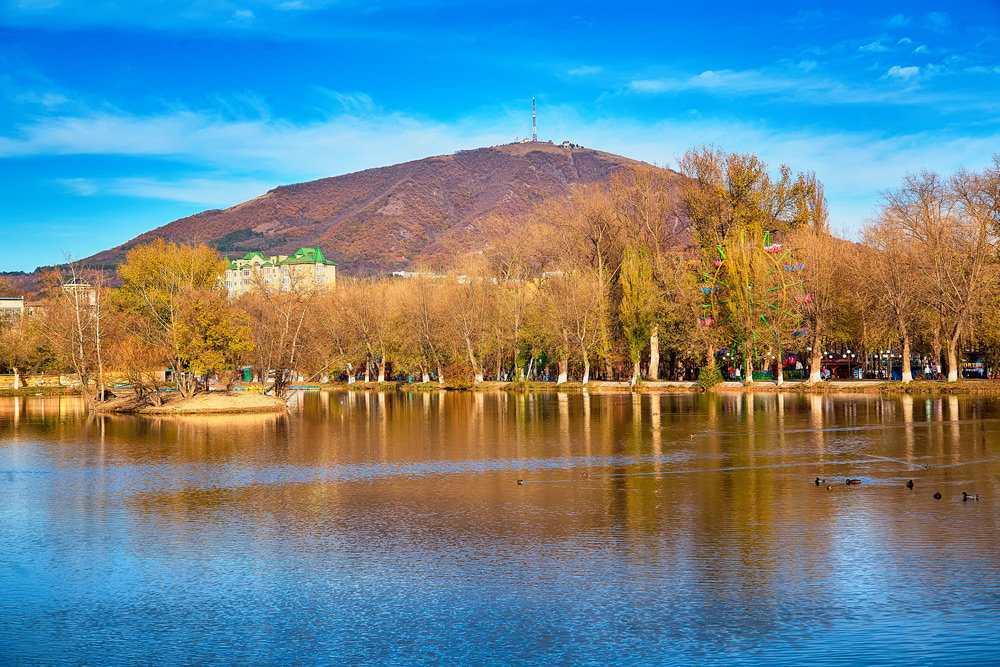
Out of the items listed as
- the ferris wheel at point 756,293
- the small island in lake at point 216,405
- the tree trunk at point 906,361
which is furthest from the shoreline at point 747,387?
the small island in lake at point 216,405

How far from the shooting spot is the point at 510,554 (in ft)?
46.9

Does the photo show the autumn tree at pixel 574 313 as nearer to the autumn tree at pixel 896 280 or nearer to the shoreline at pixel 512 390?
the shoreline at pixel 512 390

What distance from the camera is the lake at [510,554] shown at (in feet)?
34.1

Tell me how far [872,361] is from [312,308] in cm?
5560

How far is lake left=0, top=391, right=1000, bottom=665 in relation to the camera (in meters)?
10.4

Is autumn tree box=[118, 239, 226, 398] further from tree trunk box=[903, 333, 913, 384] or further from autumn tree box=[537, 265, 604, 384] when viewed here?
tree trunk box=[903, 333, 913, 384]

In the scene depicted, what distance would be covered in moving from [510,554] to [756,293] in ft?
178

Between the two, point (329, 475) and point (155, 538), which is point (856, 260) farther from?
point (155, 538)

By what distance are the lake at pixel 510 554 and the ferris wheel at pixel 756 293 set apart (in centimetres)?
3476

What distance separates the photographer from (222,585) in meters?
12.9

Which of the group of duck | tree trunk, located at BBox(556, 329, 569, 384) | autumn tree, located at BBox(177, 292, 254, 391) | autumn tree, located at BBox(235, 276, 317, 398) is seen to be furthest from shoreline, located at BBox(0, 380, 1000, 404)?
the group of duck

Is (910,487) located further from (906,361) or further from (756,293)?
(756,293)

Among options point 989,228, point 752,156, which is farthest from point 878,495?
point 752,156

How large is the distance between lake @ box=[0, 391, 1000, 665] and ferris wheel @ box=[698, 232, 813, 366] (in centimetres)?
3476
